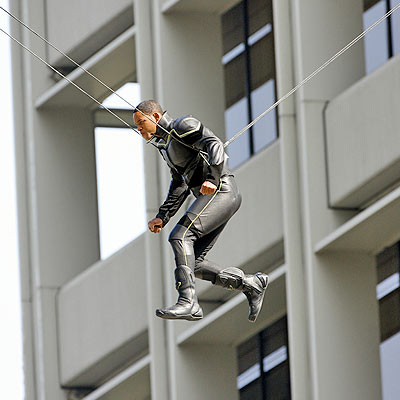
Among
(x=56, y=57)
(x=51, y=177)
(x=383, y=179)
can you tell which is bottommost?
(x=383, y=179)

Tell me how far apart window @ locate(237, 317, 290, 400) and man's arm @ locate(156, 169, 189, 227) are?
12.0 metres

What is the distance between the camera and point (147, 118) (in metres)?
12.9

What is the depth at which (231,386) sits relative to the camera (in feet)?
80.2

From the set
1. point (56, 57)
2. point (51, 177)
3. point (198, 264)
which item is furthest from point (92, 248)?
point (198, 264)

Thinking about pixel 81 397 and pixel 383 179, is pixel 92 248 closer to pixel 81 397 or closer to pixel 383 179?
pixel 81 397

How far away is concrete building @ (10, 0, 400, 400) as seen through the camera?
2084 centimetres

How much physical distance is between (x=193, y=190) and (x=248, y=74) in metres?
13.1

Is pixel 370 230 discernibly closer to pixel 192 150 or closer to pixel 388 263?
pixel 388 263

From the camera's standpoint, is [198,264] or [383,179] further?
[383,179]

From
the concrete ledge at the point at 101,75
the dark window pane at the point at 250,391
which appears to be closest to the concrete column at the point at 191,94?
the concrete ledge at the point at 101,75

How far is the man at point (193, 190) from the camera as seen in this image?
1284 centimetres

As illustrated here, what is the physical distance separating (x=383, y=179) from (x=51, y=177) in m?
9.57

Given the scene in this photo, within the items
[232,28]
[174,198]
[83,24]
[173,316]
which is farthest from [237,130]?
[173,316]

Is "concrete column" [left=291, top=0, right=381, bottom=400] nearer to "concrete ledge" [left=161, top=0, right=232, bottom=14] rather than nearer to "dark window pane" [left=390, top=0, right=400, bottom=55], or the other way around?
"dark window pane" [left=390, top=0, right=400, bottom=55]
